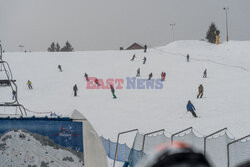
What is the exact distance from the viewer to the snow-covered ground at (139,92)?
1811cm

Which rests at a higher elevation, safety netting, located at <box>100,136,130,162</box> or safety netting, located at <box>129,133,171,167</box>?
safety netting, located at <box>129,133,171,167</box>

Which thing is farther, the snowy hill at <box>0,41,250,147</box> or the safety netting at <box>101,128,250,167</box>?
the snowy hill at <box>0,41,250,147</box>

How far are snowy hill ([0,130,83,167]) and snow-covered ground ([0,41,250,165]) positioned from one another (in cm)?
811

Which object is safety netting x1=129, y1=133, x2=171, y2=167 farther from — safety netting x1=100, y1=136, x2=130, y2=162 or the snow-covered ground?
the snow-covered ground

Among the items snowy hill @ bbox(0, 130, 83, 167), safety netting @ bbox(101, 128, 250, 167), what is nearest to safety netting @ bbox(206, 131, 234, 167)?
safety netting @ bbox(101, 128, 250, 167)

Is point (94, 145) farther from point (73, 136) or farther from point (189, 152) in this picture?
point (189, 152)

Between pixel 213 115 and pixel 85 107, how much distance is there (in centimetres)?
993

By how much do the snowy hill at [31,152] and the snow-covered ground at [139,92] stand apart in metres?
8.11

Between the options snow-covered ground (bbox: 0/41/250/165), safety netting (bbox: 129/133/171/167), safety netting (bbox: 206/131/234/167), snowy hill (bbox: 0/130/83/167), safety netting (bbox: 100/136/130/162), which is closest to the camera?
snowy hill (bbox: 0/130/83/167)

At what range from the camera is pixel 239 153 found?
7.50 m

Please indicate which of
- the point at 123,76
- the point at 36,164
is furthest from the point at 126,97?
the point at 36,164

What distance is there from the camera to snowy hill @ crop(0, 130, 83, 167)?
292 inches

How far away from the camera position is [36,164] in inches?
290

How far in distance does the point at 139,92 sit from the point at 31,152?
1965 cm
